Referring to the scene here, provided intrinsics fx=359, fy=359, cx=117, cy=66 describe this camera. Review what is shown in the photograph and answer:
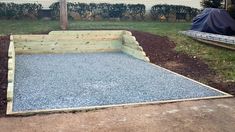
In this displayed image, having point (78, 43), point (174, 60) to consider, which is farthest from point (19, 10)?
point (174, 60)

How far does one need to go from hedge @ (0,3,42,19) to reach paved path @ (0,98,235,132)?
1377 centimetres

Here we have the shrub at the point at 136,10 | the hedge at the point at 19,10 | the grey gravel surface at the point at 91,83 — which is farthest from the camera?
the shrub at the point at 136,10

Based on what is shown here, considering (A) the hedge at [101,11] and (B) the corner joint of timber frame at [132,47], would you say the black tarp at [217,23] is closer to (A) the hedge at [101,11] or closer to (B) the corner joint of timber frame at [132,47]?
(B) the corner joint of timber frame at [132,47]

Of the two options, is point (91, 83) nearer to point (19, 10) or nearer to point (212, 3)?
point (212, 3)

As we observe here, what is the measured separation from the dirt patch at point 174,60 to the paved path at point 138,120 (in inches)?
63.6

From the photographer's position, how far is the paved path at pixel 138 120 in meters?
4.80

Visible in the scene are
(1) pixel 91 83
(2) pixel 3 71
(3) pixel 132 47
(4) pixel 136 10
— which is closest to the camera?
(1) pixel 91 83

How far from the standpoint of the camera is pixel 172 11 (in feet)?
69.6

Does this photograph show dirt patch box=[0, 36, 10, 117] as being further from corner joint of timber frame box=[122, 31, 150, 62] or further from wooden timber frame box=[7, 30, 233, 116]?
corner joint of timber frame box=[122, 31, 150, 62]

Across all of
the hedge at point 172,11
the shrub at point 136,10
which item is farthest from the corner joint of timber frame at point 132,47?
the hedge at point 172,11

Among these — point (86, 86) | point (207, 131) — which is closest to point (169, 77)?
point (86, 86)

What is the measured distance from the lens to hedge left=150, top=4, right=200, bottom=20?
825 inches

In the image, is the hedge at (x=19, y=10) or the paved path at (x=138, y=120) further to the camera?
the hedge at (x=19, y=10)

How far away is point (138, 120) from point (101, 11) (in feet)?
49.8
